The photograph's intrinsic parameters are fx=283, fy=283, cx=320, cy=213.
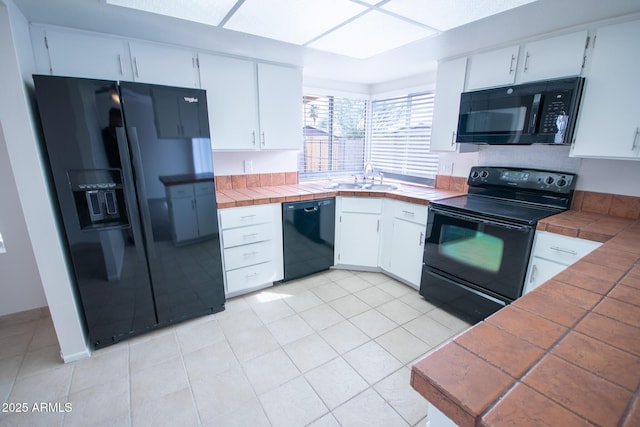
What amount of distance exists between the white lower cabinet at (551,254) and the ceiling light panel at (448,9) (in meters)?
1.33

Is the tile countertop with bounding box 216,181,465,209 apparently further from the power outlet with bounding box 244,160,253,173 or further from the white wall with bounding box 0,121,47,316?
the white wall with bounding box 0,121,47,316

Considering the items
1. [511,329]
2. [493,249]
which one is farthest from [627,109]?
[511,329]

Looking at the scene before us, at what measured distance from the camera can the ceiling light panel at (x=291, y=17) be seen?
Result: 156 cm

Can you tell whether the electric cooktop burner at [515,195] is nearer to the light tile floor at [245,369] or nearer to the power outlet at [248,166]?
the light tile floor at [245,369]

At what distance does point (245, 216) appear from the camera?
2439 mm

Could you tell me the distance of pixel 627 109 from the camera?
1654mm

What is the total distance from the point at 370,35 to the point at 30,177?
227 centimetres

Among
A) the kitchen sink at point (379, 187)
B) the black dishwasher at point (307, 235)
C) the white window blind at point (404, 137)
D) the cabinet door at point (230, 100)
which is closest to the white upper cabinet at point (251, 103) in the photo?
the cabinet door at point (230, 100)

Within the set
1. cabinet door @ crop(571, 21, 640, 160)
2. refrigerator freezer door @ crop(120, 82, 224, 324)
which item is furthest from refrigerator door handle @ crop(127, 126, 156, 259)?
cabinet door @ crop(571, 21, 640, 160)

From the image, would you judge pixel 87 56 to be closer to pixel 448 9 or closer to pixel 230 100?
pixel 230 100

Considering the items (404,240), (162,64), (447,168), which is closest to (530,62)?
(447,168)

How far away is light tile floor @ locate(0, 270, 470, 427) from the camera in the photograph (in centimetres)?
148

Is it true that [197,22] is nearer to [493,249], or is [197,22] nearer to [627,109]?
[493,249]

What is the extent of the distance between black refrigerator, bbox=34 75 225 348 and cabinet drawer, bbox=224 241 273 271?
8.1 inches
